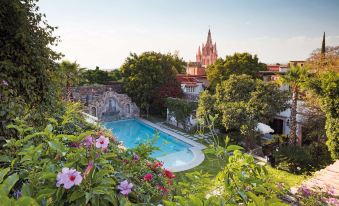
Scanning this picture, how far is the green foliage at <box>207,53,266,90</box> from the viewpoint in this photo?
29125mm

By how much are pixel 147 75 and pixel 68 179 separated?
29851mm

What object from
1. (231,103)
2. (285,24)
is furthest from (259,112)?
(285,24)

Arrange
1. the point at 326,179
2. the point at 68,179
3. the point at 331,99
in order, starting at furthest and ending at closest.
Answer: the point at 331,99, the point at 326,179, the point at 68,179

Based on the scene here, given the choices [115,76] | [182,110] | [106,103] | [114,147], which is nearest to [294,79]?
[182,110]

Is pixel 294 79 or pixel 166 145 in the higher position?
pixel 294 79

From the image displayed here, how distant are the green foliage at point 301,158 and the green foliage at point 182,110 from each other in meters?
10.6

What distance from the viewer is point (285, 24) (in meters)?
26.4

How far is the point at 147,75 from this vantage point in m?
31.2

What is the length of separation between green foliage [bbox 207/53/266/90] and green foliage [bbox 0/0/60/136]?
24774 mm

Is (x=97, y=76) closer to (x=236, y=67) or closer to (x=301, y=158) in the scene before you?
(x=236, y=67)

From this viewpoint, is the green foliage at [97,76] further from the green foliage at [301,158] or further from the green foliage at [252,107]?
the green foliage at [301,158]

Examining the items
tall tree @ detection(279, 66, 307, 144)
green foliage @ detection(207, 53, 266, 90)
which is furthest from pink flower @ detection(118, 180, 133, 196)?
green foliage @ detection(207, 53, 266, 90)

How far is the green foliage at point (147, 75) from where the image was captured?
102 feet

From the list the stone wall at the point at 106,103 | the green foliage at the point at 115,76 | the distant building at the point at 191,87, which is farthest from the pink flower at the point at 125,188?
the green foliage at the point at 115,76
